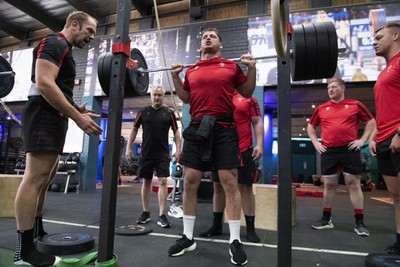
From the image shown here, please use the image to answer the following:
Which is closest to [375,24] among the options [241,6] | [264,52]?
[264,52]

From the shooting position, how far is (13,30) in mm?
7164

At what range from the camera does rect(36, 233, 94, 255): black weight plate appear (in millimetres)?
1430

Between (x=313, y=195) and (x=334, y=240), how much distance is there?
3.82 metres

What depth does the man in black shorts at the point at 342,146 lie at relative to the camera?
2.17 m

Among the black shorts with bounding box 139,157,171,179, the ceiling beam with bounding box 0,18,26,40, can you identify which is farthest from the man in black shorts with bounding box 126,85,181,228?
the ceiling beam with bounding box 0,18,26,40

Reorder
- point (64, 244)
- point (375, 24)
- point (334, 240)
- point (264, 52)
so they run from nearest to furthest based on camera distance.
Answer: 1. point (64, 244)
2. point (334, 240)
3. point (375, 24)
4. point (264, 52)

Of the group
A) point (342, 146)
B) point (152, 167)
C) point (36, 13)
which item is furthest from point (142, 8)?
point (342, 146)

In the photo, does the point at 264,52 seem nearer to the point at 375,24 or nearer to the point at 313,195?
the point at 375,24

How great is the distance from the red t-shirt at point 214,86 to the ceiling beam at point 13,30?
778cm

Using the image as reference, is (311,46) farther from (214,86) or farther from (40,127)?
(40,127)

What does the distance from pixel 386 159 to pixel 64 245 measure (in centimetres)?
191

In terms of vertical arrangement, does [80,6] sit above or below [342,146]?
above

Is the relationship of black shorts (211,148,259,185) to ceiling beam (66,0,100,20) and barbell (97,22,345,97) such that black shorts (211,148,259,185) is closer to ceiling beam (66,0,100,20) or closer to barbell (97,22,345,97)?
barbell (97,22,345,97)

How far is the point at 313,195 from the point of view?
215 inches
